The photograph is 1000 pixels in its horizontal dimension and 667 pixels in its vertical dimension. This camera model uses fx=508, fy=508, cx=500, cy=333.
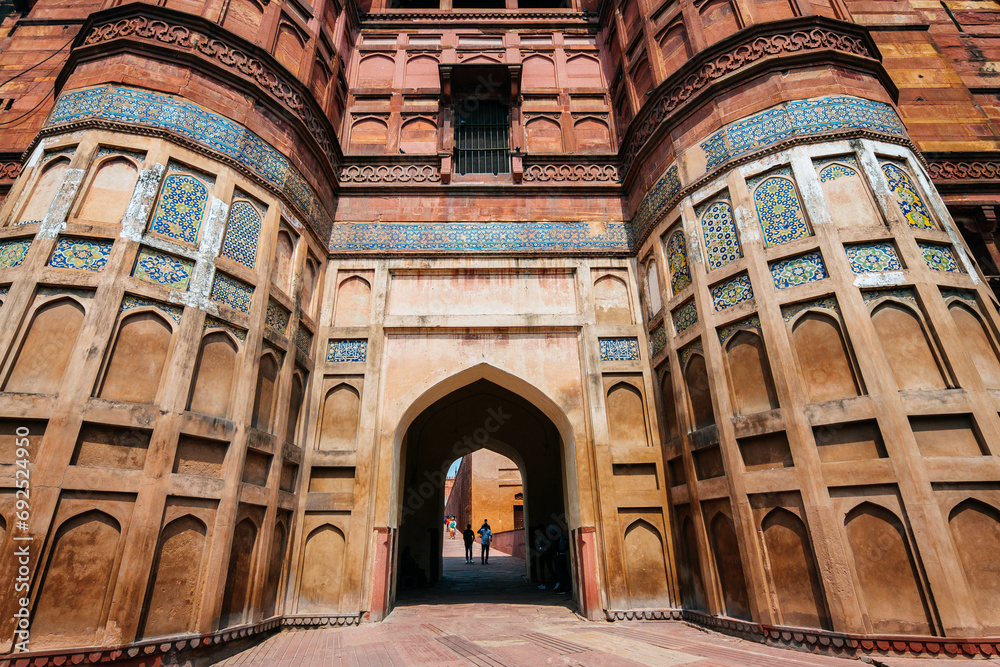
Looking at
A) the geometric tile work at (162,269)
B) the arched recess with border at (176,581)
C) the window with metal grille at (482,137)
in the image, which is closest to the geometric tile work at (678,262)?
the window with metal grille at (482,137)

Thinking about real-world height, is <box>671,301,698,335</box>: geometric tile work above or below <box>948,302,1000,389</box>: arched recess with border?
above

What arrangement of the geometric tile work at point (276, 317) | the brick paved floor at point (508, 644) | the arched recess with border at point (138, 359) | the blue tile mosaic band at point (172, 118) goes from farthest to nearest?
the geometric tile work at point (276, 317), the blue tile mosaic band at point (172, 118), the arched recess with border at point (138, 359), the brick paved floor at point (508, 644)

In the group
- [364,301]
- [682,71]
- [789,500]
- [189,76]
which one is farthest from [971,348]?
[189,76]

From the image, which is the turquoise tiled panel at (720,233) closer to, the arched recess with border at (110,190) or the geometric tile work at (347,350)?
the geometric tile work at (347,350)

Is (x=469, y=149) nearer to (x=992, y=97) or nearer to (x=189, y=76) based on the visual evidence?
(x=189, y=76)

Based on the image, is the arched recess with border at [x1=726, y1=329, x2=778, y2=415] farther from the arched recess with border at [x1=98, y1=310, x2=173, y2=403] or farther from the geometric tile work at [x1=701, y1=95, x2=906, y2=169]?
the arched recess with border at [x1=98, y1=310, x2=173, y2=403]

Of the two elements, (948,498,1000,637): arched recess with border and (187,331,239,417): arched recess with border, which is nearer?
Result: (948,498,1000,637): arched recess with border

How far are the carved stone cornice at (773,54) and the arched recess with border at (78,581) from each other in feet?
27.4

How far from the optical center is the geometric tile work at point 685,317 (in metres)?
6.59

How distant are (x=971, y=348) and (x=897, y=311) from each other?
2.50ft

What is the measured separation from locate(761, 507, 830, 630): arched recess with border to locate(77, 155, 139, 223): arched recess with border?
24.8 feet

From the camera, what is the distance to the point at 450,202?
28.8 ft

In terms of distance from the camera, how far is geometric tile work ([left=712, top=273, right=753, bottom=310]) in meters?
5.98

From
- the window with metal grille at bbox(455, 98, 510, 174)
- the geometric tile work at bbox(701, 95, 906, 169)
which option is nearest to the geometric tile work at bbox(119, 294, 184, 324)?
the window with metal grille at bbox(455, 98, 510, 174)
